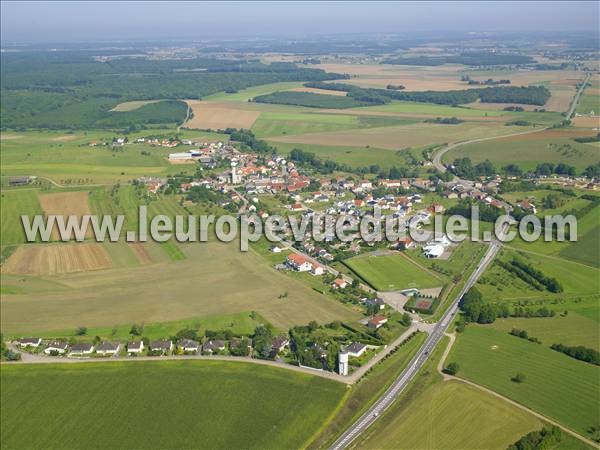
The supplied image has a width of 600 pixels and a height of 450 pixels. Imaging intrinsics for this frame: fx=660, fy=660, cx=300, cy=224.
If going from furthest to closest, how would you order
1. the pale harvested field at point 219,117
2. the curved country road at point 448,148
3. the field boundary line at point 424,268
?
1. the pale harvested field at point 219,117
2. the curved country road at point 448,148
3. the field boundary line at point 424,268

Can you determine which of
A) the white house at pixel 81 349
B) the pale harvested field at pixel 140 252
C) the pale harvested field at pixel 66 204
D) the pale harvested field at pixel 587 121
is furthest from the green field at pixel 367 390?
the pale harvested field at pixel 587 121

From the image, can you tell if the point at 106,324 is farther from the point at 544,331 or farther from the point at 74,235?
the point at 544,331

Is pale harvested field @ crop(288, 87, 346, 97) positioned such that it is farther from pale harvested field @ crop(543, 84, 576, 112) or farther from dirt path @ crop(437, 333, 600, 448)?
dirt path @ crop(437, 333, 600, 448)

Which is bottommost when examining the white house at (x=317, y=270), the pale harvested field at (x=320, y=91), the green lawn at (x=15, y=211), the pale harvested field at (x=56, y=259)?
the green lawn at (x=15, y=211)

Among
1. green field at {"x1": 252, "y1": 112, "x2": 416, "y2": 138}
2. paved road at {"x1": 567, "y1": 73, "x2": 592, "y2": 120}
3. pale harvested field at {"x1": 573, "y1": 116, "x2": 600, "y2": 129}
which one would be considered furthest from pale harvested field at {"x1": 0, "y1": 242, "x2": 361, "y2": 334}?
paved road at {"x1": 567, "y1": 73, "x2": 592, "y2": 120}

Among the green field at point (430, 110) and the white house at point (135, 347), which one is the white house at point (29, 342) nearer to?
the white house at point (135, 347)

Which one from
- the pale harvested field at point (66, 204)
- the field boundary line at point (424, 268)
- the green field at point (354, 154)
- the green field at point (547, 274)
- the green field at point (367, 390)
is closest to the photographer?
the green field at point (367, 390)

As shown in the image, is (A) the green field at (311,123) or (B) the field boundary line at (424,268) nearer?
(B) the field boundary line at (424,268)

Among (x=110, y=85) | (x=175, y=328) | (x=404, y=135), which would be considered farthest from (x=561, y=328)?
(x=110, y=85)
